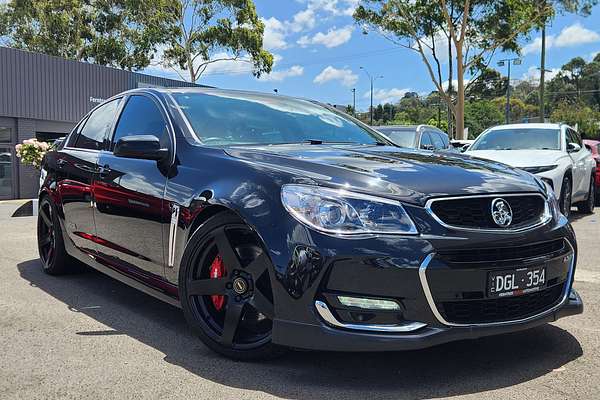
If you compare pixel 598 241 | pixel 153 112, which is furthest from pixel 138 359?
pixel 598 241

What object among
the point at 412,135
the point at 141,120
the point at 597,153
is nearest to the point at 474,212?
the point at 141,120

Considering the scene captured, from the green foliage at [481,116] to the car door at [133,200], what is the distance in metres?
80.8

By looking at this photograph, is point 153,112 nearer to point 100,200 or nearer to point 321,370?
point 100,200

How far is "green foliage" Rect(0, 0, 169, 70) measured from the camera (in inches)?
1446

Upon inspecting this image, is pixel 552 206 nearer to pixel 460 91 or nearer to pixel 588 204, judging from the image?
pixel 588 204

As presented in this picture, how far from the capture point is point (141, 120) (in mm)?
4344

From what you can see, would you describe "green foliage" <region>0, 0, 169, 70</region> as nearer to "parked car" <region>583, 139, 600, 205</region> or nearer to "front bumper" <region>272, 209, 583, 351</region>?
"parked car" <region>583, 139, 600, 205</region>

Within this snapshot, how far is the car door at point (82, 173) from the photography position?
4.58 metres

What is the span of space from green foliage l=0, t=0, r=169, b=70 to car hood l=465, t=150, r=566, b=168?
3029 centimetres

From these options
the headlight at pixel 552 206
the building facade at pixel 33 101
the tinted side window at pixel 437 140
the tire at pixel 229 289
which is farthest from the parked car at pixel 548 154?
the building facade at pixel 33 101

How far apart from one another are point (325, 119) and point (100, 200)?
1.75m

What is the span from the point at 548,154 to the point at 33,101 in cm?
1917

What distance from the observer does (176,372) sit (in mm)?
3088

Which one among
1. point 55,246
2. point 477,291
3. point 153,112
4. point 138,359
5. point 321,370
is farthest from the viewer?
→ point 55,246
